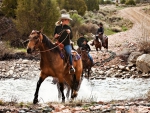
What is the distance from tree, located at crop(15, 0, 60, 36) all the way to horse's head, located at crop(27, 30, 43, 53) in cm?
2217

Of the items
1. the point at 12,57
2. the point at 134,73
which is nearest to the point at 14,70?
the point at 12,57

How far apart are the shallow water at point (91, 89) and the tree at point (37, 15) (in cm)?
1367

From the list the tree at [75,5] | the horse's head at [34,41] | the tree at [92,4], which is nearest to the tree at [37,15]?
the tree at [75,5]

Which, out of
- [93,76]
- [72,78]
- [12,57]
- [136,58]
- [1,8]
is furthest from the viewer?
[1,8]

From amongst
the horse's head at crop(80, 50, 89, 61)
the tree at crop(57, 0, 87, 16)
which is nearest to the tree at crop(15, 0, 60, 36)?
the horse's head at crop(80, 50, 89, 61)

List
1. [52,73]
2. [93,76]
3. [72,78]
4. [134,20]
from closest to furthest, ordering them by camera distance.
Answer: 1. [52,73]
2. [72,78]
3. [93,76]
4. [134,20]

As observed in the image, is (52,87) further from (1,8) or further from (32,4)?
(1,8)

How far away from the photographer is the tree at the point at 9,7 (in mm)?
35656

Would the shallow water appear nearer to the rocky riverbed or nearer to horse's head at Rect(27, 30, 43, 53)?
the rocky riverbed

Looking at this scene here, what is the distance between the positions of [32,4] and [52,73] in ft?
73.5

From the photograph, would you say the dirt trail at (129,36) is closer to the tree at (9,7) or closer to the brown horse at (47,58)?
the tree at (9,7)

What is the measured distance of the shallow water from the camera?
13.0m

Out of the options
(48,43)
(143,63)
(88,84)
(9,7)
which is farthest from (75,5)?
(48,43)

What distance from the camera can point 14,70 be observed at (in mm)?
20406
